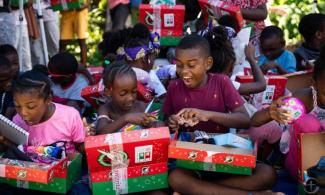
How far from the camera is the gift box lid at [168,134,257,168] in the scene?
267 centimetres

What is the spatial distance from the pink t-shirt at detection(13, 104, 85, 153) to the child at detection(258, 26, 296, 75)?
1.88m

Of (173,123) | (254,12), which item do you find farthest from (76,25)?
(173,123)

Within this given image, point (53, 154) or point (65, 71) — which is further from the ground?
point (65, 71)

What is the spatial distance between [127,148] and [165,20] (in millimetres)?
2142

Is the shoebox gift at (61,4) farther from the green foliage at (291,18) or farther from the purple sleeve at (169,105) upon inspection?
the green foliage at (291,18)

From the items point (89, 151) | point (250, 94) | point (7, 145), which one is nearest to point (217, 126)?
point (250, 94)

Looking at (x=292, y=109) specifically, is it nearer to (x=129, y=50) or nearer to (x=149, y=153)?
(x=149, y=153)

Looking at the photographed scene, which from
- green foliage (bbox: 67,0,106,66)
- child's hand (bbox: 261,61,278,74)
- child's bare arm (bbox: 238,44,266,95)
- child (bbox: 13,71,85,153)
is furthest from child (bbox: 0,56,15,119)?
green foliage (bbox: 67,0,106,66)

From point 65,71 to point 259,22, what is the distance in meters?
1.72

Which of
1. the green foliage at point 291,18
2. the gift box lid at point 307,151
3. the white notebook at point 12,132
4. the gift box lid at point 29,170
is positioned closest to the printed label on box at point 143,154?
the gift box lid at point 29,170

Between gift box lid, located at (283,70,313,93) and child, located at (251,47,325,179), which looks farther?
gift box lid, located at (283,70,313,93)

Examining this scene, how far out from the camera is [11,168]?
2.71 metres

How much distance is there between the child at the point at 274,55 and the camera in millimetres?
4418

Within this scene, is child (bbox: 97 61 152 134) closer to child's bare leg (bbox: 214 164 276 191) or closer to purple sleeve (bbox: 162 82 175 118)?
purple sleeve (bbox: 162 82 175 118)
